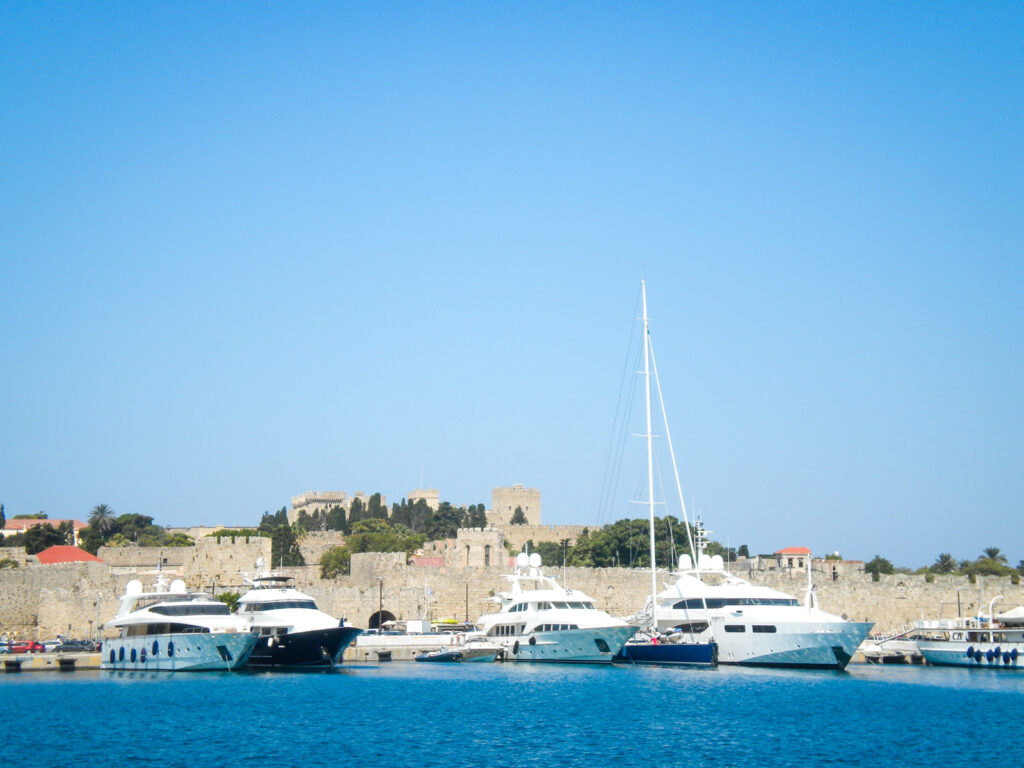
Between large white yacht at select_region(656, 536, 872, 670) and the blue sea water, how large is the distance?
1.24 meters

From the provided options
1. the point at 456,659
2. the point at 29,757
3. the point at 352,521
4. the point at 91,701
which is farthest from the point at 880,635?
the point at 352,521

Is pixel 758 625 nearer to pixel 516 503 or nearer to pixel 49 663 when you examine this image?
pixel 49 663

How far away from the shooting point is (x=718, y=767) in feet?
77.3

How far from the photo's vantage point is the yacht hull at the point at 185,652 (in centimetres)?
3728

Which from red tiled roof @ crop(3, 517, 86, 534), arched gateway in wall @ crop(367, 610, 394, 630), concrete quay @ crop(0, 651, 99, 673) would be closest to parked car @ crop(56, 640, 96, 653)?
concrete quay @ crop(0, 651, 99, 673)

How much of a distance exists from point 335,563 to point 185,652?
40073 millimetres

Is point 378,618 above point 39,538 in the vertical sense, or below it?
below

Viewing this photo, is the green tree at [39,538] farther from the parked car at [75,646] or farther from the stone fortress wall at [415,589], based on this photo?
the parked car at [75,646]

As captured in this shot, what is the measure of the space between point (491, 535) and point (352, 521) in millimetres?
32945

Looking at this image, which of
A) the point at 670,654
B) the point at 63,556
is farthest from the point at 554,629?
the point at 63,556

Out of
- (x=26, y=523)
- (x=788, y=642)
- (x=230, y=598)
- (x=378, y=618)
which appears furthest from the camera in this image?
(x=26, y=523)

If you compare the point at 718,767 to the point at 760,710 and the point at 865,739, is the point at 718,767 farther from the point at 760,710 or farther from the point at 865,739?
the point at 760,710

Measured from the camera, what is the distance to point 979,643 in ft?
133

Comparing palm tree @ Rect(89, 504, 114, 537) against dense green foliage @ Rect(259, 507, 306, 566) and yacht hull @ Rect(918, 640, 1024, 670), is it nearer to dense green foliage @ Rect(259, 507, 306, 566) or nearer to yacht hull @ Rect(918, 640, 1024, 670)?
dense green foliage @ Rect(259, 507, 306, 566)
